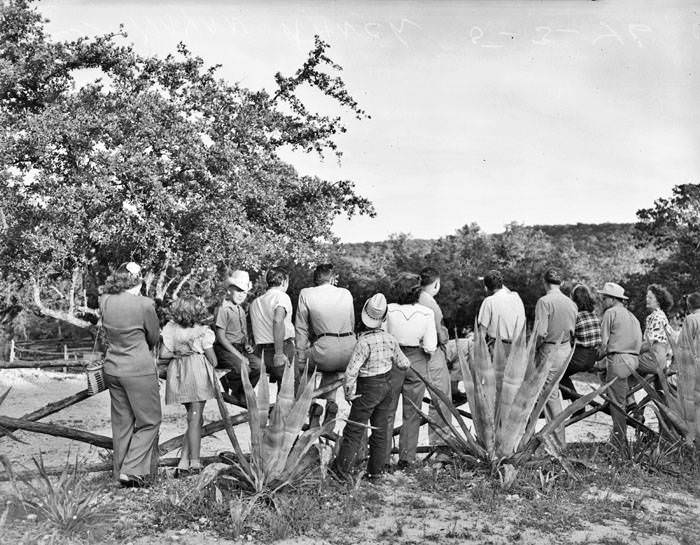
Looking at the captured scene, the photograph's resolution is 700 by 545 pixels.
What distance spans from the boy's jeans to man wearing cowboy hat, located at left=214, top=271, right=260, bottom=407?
3.72 feet

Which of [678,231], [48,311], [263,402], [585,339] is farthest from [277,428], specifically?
[678,231]

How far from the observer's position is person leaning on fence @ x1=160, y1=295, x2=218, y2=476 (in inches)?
211

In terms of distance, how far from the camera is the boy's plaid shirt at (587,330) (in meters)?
6.49

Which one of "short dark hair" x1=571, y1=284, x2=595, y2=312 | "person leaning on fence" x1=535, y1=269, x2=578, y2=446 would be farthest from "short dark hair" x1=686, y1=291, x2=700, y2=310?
"person leaning on fence" x1=535, y1=269, x2=578, y2=446

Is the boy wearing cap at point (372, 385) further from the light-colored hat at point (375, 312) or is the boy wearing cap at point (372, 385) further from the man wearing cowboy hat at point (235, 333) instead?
the man wearing cowboy hat at point (235, 333)

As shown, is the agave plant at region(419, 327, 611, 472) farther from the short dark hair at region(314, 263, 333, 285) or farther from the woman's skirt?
the woman's skirt

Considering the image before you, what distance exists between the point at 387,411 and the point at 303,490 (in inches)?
37.4

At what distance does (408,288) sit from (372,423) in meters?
1.09

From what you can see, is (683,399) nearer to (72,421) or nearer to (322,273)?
(322,273)

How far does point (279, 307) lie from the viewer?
229 inches

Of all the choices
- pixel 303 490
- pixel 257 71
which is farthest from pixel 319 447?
pixel 257 71

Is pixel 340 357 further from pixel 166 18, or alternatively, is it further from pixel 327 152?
pixel 327 152

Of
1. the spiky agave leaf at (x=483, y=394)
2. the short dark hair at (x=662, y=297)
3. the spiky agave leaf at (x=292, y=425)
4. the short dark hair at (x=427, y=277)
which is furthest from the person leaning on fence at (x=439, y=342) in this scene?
the short dark hair at (x=662, y=297)

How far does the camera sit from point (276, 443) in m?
4.66
